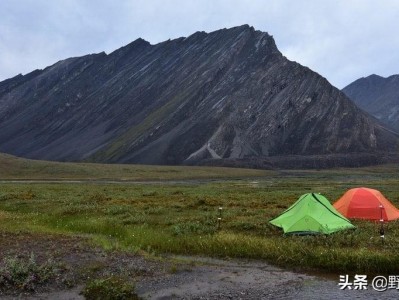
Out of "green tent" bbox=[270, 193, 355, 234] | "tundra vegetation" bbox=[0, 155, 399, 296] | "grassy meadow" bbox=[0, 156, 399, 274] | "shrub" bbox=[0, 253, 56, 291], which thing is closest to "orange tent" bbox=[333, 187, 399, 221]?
"grassy meadow" bbox=[0, 156, 399, 274]

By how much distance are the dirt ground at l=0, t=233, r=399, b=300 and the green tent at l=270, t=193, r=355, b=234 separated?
4.41m

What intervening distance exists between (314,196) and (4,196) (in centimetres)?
3130

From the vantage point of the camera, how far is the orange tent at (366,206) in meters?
25.8

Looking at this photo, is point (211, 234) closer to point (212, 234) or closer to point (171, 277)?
point (212, 234)

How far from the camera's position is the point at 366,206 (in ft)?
86.1

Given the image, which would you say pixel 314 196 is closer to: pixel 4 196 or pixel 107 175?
pixel 4 196

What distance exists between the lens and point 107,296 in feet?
45.1

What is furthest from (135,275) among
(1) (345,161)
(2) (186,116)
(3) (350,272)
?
(2) (186,116)

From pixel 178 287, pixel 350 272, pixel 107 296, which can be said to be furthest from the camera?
pixel 350 272

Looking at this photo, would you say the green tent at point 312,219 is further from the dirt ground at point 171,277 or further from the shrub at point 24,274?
the shrub at point 24,274

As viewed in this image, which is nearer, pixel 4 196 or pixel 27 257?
pixel 27 257

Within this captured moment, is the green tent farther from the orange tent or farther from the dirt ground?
the dirt ground

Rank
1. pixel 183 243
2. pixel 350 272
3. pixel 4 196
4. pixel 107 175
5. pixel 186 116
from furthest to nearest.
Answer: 1. pixel 186 116
2. pixel 107 175
3. pixel 4 196
4. pixel 183 243
5. pixel 350 272

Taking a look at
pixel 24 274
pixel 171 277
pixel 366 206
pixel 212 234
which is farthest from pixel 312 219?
pixel 24 274
